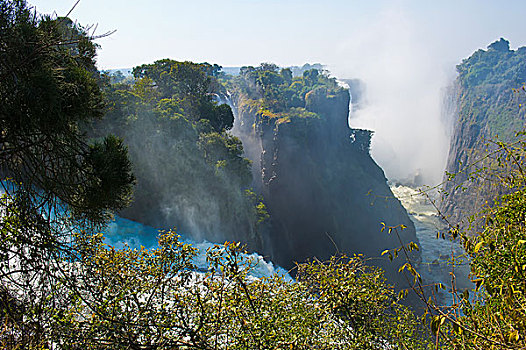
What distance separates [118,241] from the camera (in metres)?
16.8

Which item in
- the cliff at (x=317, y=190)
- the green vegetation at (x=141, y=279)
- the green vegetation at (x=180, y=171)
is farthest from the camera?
the cliff at (x=317, y=190)

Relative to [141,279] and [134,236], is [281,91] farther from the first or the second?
[141,279]

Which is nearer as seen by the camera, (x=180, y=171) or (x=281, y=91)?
(x=180, y=171)

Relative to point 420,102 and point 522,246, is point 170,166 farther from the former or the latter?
point 420,102

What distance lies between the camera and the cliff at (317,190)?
32.8 meters

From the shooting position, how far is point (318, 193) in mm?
34625

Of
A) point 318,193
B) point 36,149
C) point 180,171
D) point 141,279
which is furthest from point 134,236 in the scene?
point 318,193

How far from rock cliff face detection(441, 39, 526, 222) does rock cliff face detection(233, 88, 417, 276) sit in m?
20.1

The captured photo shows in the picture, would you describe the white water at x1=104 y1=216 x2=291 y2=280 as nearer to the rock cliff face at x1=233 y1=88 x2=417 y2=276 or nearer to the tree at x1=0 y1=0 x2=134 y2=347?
the tree at x1=0 y1=0 x2=134 y2=347

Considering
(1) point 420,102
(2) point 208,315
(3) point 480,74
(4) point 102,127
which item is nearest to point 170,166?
(4) point 102,127

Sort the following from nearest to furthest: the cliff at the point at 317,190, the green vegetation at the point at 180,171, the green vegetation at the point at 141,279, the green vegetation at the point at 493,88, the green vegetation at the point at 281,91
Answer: the green vegetation at the point at 141,279
the green vegetation at the point at 180,171
the cliff at the point at 317,190
the green vegetation at the point at 281,91
the green vegetation at the point at 493,88

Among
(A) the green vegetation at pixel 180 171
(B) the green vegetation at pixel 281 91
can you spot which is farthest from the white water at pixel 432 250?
(B) the green vegetation at pixel 281 91

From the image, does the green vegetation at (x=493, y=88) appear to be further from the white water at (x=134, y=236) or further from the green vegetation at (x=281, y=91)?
the white water at (x=134, y=236)

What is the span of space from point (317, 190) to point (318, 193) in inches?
13.5
